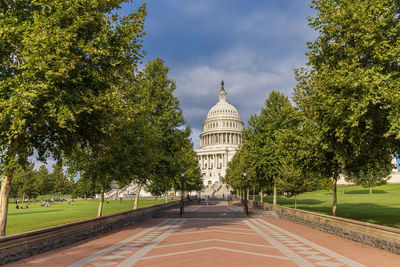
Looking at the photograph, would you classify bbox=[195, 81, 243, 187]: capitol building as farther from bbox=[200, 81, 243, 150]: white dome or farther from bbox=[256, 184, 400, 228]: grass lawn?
bbox=[256, 184, 400, 228]: grass lawn

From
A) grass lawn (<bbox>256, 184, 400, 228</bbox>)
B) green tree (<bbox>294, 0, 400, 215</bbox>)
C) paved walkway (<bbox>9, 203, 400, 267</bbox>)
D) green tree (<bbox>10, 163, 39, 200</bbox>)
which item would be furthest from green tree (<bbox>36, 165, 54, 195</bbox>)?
green tree (<bbox>294, 0, 400, 215</bbox>)

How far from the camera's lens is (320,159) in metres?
18.6

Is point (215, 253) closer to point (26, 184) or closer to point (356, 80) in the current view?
point (356, 80)

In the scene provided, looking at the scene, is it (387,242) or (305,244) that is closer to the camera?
(387,242)

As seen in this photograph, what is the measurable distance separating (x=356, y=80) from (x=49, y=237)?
47.8ft

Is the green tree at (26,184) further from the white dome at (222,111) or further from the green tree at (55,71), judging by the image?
the white dome at (222,111)

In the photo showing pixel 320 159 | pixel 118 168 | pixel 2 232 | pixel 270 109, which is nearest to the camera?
pixel 2 232

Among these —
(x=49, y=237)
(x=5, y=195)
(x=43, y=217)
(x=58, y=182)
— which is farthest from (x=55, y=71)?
(x=58, y=182)

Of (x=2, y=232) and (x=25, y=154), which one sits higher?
(x=25, y=154)

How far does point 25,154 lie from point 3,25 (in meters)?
5.38

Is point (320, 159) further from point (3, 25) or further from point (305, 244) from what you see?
point (3, 25)

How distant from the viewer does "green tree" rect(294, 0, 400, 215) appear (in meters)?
12.3

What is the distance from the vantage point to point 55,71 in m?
11.5

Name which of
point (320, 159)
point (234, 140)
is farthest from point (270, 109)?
point (234, 140)
